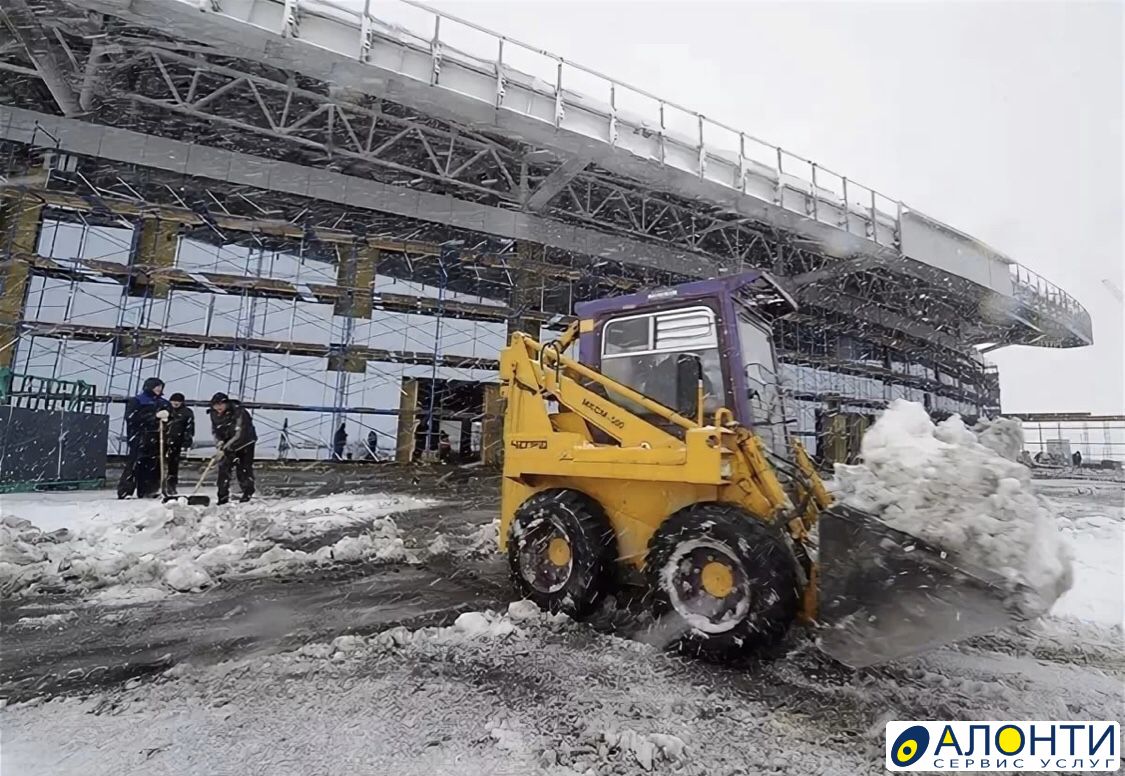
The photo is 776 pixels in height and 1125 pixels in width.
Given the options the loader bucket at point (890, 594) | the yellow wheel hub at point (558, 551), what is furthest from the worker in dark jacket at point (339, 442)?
the loader bucket at point (890, 594)

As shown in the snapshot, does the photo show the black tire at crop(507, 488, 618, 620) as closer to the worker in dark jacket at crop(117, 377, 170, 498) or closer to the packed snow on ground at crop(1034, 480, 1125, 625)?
the packed snow on ground at crop(1034, 480, 1125, 625)

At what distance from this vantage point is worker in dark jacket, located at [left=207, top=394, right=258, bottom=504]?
744 centimetres

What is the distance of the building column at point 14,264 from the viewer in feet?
39.4

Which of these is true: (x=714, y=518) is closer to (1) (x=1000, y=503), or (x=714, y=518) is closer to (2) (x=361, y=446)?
(1) (x=1000, y=503)

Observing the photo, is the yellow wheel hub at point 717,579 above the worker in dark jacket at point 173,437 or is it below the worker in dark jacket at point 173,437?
below

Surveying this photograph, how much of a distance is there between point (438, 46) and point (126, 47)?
17.9 feet

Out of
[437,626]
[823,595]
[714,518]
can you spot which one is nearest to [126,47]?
[437,626]

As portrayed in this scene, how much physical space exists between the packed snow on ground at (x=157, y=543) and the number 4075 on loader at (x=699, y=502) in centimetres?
232

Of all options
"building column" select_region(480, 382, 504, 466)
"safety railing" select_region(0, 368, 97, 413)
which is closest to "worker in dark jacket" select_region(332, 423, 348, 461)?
"building column" select_region(480, 382, 504, 466)

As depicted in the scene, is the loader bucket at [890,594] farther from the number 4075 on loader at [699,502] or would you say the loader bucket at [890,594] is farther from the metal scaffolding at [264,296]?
the metal scaffolding at [264,296]

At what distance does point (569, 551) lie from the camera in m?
3.26

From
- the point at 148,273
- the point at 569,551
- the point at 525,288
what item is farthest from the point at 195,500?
the point at 525,288

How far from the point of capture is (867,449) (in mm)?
2777

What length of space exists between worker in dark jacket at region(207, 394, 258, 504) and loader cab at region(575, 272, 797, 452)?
241 inches
